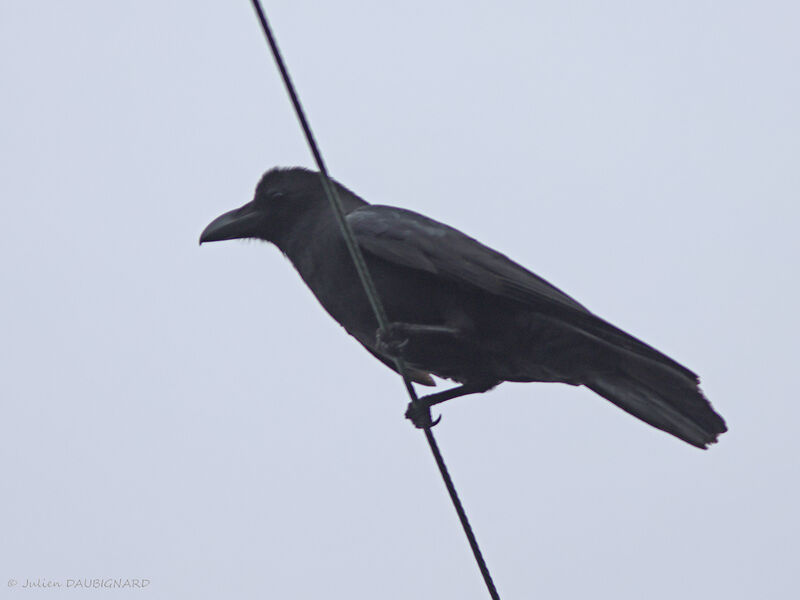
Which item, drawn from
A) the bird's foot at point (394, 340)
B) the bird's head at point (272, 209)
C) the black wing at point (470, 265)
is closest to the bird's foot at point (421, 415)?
the bird's foot at point (394, 340)

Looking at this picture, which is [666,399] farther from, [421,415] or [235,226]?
[235,226]

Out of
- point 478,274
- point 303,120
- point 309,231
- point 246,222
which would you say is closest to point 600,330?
point 478,274

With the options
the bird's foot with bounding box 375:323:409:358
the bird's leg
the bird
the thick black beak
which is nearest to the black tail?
the bird

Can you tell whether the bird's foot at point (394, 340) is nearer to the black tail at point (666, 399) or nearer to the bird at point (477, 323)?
the bird at point (477, 323)

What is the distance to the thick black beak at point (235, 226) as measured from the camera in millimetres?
6969

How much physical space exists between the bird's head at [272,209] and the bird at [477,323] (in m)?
0.45

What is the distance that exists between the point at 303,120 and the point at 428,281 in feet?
8.34

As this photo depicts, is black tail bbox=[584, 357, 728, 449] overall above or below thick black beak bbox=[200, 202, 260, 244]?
below

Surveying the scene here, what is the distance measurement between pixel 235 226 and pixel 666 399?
2742mm

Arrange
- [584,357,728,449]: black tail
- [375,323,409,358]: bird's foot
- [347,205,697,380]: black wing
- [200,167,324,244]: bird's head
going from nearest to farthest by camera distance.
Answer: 1. [375,323,409,358]: bird's foot
2. [584,357,728,449]: black tail
3. [347,205,697,380]: black wing
4. [200,167,324,244]: bird's head

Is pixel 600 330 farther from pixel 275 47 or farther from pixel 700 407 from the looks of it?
pixel 275 47

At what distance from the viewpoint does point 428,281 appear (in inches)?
242

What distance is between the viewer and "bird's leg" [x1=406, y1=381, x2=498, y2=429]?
6156 millimetres

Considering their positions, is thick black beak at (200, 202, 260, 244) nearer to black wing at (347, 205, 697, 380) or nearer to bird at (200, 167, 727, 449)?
bird at (200, 167, 727, 449)
